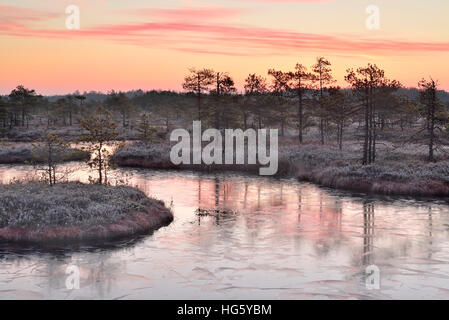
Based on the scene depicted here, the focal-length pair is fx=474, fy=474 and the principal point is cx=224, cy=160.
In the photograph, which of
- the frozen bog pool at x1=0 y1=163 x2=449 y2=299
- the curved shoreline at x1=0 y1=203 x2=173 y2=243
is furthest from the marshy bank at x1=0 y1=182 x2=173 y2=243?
the frozen bog pool at x1=0 y1=163 x2=449 y2=299

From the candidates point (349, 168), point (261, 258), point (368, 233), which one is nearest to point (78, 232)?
point (261, 258)

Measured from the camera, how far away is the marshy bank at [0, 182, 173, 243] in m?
20.7

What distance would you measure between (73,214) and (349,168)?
25.2 metres

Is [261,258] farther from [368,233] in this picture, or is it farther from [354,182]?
[354,182]

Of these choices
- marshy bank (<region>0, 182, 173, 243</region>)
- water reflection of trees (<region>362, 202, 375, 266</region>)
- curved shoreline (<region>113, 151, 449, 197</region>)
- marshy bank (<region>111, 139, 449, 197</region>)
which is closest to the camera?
water reflection of trees (<region>362, 202, 375, 266</region>)

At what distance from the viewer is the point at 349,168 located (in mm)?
39906

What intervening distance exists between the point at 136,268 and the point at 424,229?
48.5 feet

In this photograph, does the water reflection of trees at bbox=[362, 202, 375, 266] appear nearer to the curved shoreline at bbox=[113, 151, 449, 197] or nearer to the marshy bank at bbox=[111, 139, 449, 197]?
the curved shoreline at bbox=[113, 151, 449, 197]

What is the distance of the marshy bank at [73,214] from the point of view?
20.7m

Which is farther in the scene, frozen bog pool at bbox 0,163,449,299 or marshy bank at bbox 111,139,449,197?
marshy bank at bbox 111,139,449,197

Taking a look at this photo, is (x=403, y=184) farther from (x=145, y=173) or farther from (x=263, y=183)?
(x=145, y=173)

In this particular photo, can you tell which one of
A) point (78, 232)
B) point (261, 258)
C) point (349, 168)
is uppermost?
point (349, 168)

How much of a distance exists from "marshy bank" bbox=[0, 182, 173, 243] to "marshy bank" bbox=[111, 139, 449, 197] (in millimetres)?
17457
